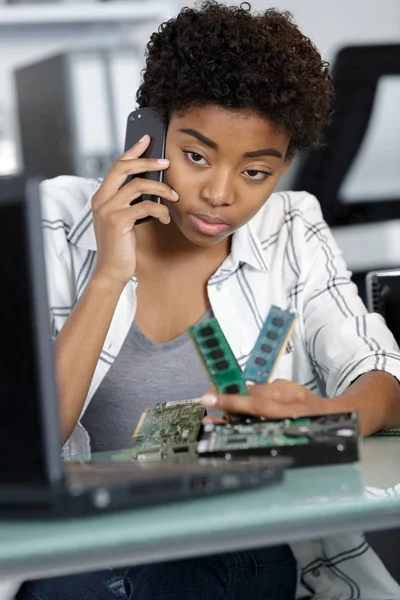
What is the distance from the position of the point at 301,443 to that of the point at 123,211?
1.63 ft

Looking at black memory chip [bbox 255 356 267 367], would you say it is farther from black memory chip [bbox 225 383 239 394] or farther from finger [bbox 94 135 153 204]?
finger [bbox 94 135 153 204]

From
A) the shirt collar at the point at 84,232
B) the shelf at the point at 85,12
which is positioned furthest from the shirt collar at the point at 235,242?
the shelf at the point at 85,12

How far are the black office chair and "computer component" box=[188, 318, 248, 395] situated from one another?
1.27 metres

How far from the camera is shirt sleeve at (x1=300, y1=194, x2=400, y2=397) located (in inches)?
45.7

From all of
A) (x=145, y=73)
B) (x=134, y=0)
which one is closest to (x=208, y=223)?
(x=145, y=73)

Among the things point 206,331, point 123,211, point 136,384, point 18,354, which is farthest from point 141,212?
point 18,354

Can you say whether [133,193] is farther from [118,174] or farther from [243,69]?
[243,69]

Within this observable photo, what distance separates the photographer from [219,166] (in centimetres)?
116

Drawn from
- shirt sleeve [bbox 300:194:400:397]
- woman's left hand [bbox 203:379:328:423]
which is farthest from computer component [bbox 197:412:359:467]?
shirt sleeve [bbox 300:194:400:397]

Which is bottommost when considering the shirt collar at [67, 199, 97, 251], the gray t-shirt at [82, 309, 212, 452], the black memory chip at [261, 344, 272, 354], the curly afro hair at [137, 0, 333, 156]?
the gray t-shirt at [82, 309, 212, 452]

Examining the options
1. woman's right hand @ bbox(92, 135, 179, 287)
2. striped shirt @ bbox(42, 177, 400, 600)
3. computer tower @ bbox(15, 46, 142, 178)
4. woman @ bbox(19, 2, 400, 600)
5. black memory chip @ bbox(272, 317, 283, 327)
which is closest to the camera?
black memory chip @ bbox(272, 317, 283, 327)

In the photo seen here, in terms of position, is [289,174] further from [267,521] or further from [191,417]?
[267,521]

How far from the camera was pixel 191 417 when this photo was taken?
39.1 inches

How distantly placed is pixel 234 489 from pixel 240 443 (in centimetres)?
9
